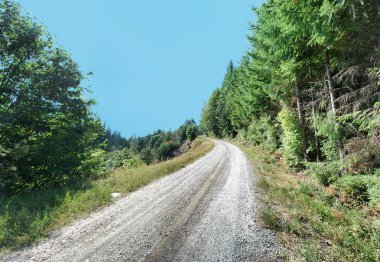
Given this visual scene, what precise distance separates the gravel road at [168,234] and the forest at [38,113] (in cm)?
804

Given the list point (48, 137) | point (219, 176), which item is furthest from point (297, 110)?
point (48, 137)

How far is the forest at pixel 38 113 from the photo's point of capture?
1484cm

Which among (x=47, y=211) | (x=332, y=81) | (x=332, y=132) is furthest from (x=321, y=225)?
(x=332, y=81)

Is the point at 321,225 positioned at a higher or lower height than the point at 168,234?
lower

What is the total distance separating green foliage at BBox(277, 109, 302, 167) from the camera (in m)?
18.5

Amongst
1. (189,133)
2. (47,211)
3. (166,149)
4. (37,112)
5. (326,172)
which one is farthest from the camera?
(189,133)

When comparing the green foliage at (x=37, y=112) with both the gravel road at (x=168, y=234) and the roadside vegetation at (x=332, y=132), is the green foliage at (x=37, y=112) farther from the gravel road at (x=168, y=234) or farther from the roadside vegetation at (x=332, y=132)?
the roadside vegetation at (x=332, y=132)

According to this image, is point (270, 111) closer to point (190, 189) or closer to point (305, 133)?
point (305, 133)

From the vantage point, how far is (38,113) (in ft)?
52.5

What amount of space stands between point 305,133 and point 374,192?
10745mm

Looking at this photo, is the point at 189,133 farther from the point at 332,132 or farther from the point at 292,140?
the point at 332,132

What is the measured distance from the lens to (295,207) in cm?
891

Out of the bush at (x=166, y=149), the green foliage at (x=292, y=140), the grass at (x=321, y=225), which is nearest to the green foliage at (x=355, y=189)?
the grass at (x=321, y=225)

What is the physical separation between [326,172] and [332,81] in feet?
16.9
